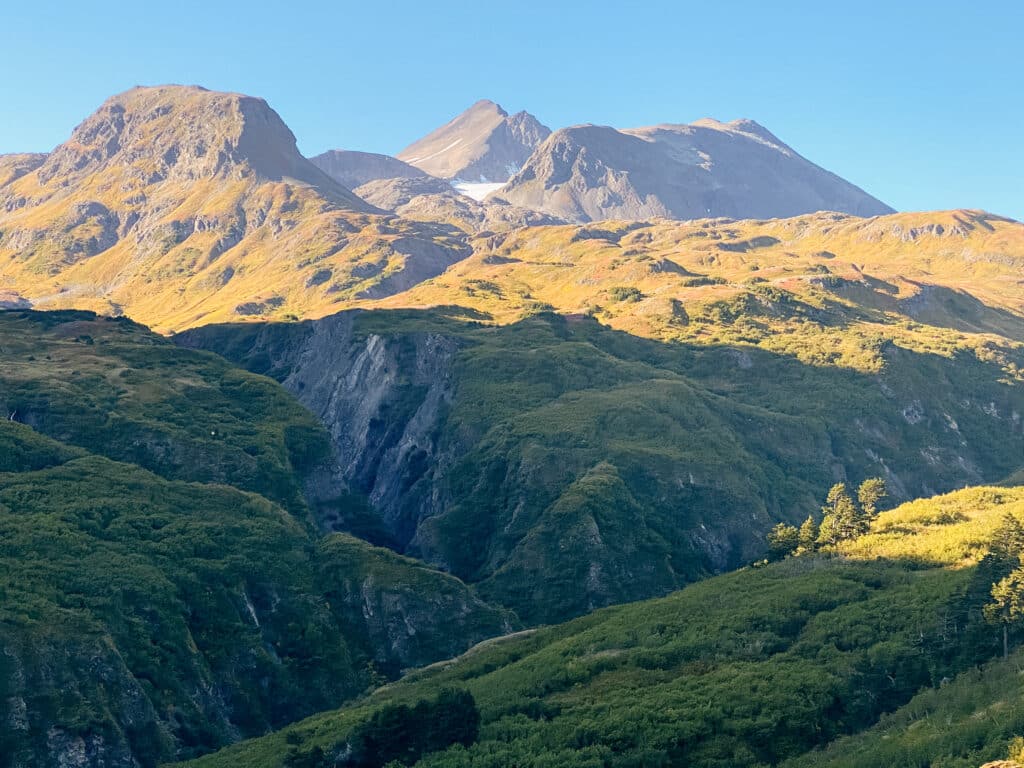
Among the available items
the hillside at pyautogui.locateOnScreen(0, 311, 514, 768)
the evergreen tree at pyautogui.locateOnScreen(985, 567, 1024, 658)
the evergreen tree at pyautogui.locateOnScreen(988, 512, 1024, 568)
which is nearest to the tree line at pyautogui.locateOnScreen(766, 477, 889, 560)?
the evergreen tree at pyautogui.locateOnScreen(988, 512, 1024, 568)

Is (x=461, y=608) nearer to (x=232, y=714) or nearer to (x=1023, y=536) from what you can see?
(x=232, y=714)

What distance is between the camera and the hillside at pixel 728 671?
330 ft

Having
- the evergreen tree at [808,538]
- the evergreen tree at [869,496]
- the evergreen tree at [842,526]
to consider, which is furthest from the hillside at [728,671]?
the evergreen tree at [869,496]

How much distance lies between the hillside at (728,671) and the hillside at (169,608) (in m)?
14.6

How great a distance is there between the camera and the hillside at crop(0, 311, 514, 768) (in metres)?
123

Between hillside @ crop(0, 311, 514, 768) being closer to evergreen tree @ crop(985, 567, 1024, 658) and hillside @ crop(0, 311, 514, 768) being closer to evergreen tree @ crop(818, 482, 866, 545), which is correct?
evergreen tree @ crop(818, 482, 866, 545)

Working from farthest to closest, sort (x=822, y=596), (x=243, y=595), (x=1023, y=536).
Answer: (x=243, y=595)
(x=822, y=596)
(x=1023, y=536)

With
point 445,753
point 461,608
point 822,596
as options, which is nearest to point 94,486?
point 461,608

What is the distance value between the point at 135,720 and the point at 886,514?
112488mm

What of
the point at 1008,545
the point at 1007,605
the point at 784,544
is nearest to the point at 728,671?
the point at 1007,605

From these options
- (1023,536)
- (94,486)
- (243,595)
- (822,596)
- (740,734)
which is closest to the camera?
(740,734)

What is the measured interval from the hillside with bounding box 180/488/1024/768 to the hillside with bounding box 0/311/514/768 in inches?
575

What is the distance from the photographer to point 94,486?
170 meters

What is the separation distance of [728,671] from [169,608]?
2907 inches
